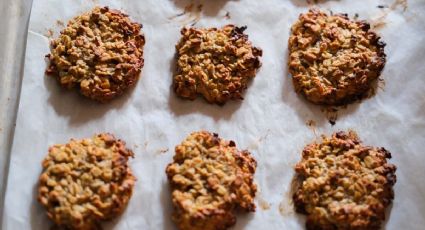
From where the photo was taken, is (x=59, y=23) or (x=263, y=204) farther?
(x=59, y=23)

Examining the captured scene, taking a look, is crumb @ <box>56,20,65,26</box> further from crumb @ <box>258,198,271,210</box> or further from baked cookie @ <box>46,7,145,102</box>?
crumb @ <box>258,198,271,210</box>

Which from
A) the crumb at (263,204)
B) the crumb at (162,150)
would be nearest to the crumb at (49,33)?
the crumb at (162,150)

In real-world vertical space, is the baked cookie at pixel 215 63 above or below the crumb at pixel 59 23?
below

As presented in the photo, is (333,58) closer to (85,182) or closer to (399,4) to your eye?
(399,4)

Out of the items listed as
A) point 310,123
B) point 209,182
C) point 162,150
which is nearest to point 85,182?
point 162,150

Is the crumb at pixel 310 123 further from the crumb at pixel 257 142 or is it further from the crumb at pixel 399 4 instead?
the crumb at pixel 399 4

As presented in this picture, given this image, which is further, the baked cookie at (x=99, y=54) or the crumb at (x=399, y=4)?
the crumb at (x=399, y=4)

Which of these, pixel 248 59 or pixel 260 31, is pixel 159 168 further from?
pixel 260 31
